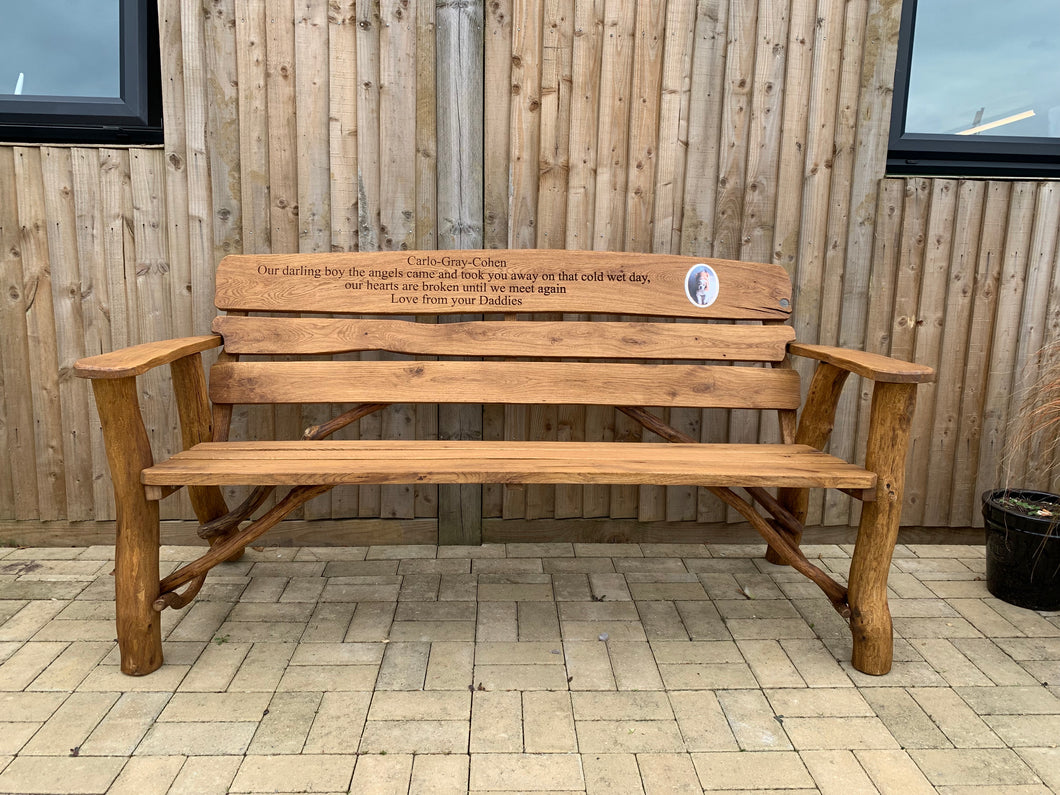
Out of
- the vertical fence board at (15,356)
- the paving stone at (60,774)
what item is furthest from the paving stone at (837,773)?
the vertical fence board at (15,356)

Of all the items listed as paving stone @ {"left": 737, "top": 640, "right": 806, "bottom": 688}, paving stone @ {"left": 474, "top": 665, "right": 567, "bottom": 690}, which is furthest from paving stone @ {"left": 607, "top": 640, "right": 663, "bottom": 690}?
paving stone @ {"left": 737, "top": 640, "right": 806, "bottom": 688}

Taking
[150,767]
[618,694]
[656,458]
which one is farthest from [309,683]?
[656,458]

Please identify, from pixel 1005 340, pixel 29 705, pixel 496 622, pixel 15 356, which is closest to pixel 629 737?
pixel 496 622

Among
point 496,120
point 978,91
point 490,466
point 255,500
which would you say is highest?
point 978,91

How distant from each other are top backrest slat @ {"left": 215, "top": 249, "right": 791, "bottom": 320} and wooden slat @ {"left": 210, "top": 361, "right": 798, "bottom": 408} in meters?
0.22

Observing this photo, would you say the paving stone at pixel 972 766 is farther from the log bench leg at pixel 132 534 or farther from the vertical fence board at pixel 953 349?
the log bench leg at pixel 132 534

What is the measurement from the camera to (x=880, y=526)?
7.17ft

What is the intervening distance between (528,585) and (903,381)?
1478 mm

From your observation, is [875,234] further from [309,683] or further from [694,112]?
[309,683]

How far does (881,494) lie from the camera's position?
2.16 meters

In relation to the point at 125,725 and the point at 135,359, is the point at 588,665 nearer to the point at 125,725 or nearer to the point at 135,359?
the point at 125,725

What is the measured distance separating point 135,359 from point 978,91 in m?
3.53

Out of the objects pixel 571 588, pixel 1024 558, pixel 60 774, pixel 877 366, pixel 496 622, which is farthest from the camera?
pixel 571 588

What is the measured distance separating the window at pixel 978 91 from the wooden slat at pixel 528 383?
4.17 ft
